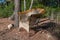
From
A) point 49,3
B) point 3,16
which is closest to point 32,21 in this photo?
point 3,16

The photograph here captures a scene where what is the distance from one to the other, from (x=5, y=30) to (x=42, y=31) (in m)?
1.45

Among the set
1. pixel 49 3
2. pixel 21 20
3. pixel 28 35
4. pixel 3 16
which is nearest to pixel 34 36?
pixel 28 35

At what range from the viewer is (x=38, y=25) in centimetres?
917

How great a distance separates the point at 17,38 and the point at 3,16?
4.62 meters

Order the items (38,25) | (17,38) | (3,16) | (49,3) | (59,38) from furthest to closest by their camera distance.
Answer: (49,3) → (3,16) → (38,25) → (17,38) → (59,38)

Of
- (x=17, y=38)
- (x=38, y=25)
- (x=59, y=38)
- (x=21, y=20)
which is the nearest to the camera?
(x=59, y=38)

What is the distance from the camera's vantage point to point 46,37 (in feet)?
25.4

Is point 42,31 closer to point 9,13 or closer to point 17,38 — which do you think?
point 17,38

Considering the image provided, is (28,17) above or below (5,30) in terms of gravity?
above

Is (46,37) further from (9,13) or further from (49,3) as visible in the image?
(49,3)

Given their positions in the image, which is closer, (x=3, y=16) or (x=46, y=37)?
(x=46, y=37)

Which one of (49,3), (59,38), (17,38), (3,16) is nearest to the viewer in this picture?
(59,38)

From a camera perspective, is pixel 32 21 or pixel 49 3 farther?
pixel 49 3

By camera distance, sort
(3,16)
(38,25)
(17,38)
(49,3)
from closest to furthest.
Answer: (17,38) < (38,25) < (3,16) < (49,3)
